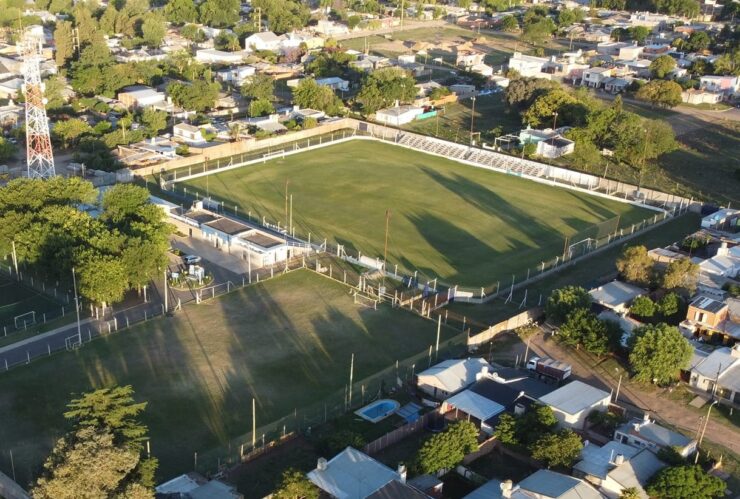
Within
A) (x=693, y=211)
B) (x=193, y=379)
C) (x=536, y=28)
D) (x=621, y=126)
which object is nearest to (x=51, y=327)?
(x=193, y=379)

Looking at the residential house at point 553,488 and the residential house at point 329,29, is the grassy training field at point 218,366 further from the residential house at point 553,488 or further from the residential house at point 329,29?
the residential house at point 329,29

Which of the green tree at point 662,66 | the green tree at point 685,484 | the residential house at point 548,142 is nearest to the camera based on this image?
the green tree at point 685,484

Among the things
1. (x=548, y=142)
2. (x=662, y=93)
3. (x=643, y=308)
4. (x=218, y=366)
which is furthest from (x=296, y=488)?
(x=662, y=93)

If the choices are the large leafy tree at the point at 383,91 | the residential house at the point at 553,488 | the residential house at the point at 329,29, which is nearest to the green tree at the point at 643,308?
the residential house at the point at 553,488

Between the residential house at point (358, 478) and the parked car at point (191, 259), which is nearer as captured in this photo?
the residential house at point (358, 478)

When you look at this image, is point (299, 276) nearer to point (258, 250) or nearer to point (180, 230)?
point (258, 250)

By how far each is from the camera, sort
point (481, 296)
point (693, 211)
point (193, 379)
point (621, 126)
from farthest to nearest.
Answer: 1. point (621, 126)
2. point (693, 211)
3. point (481, 296)
4. point (193, 379)

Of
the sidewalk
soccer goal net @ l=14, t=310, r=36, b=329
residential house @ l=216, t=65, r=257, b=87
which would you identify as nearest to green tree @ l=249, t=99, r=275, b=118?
residential house @ l=216, t=65, r=257, b=87
